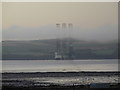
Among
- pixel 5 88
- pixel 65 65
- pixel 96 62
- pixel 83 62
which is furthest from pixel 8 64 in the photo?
pixel 5 88

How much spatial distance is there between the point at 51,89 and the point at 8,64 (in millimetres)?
51095

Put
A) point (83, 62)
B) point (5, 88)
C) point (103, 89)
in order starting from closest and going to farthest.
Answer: point (103, 89), point (5, 88), point (83, 62)

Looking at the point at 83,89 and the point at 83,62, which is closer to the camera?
the point at 83,89

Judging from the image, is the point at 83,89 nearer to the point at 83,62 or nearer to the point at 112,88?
the point at 112,88

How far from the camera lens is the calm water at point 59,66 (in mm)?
73000

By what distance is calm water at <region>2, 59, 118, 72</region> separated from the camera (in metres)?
73.0

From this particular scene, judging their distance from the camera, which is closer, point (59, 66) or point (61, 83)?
point (61, 83)

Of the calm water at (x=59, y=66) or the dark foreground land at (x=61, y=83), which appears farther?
Result: the calm water at (x=59, y=66)

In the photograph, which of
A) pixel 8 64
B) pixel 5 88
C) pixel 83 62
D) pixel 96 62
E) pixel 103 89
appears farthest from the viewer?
pixel 96 62

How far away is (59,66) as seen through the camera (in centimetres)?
7981

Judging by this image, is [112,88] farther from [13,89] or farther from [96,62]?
[96,62]

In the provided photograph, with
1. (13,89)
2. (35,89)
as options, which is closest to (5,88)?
(13,89)

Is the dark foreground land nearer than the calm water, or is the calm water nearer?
the dark foreground land

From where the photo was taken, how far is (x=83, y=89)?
3186cm
